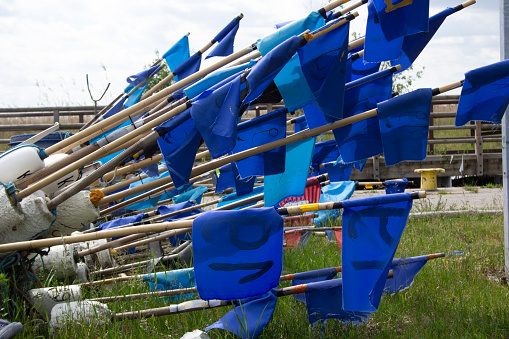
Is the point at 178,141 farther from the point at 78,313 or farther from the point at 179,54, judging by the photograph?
the point at 179,54

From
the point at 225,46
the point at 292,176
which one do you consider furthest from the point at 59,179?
the point at 225,46

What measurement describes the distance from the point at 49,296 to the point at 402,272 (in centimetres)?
209

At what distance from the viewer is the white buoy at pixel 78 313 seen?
253 centimetres

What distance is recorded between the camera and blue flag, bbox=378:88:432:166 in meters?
3.08

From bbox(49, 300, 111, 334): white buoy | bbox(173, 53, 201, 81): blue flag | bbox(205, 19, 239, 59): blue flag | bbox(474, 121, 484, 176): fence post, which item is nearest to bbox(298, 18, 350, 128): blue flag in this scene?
bbox(49, 300, 111, 334): white buoy

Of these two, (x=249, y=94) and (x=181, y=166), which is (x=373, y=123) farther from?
(x=181, y=166)

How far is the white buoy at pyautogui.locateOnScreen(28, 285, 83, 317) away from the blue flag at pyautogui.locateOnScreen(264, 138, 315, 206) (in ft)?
4.87

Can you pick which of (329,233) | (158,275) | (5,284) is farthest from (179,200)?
(5,284)

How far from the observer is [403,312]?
297cm

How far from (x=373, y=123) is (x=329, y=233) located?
1.62m

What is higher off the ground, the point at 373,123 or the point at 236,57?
the point at 236,57

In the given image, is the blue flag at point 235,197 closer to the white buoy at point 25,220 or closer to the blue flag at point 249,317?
the white buoy at point 25,220

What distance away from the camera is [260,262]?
2428 mm

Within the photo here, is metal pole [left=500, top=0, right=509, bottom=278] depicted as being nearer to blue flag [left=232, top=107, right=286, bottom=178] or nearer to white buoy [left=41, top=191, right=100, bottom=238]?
blue flag [left=232, top=107, right=286, bottom=178]
